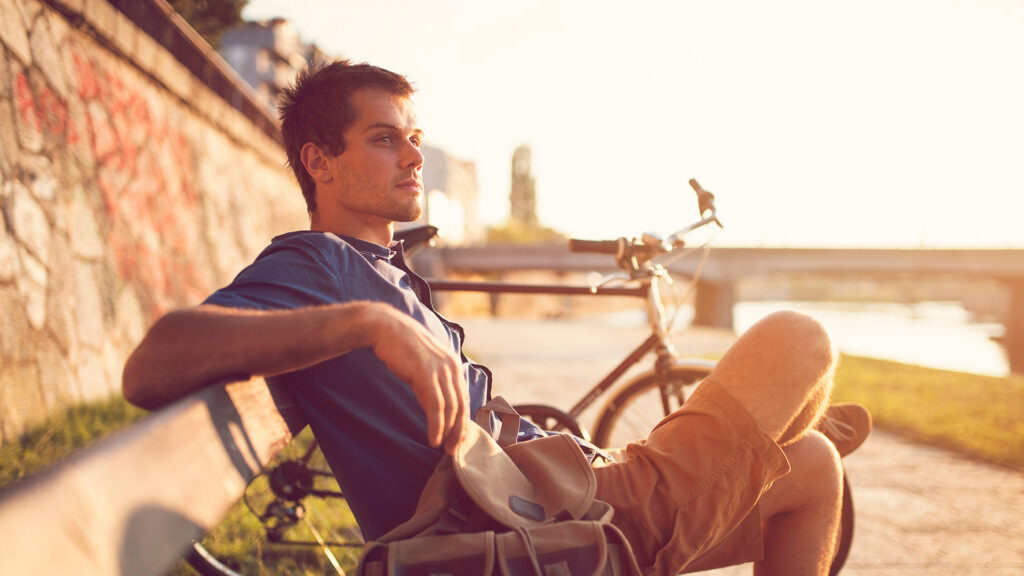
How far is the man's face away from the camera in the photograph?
1776 millimetres

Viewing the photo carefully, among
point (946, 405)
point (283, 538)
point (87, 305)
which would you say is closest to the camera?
point (283, 538)

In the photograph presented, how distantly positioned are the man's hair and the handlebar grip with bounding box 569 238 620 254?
1.08 meters

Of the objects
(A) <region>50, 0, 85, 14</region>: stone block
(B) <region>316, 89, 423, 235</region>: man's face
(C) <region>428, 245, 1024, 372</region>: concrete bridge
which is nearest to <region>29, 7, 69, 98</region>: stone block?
(A) <region>50, 0, 85, 14</region>: stone block

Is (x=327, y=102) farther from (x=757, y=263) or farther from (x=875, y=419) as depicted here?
(x=757, y=263)

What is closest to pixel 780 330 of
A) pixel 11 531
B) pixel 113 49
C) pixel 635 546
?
pixel 635 546

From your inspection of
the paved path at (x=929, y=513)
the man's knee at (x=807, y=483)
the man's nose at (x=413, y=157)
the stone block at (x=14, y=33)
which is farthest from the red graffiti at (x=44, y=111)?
the paved path at (x=929, y=513)

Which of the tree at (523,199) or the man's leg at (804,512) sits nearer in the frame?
the man's leg at (804,512)

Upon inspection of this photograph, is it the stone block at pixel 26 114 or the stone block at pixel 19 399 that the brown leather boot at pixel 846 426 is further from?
the stone block at pixel 26 114

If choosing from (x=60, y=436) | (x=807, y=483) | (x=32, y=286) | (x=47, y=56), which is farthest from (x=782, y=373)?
(x=47, y=56)

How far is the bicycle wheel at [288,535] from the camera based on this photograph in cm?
241

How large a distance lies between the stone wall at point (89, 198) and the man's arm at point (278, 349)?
2.69 meters

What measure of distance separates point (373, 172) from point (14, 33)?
2.79 metres

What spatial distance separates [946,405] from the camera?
20.7 feet

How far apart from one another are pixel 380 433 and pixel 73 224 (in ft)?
11.7
